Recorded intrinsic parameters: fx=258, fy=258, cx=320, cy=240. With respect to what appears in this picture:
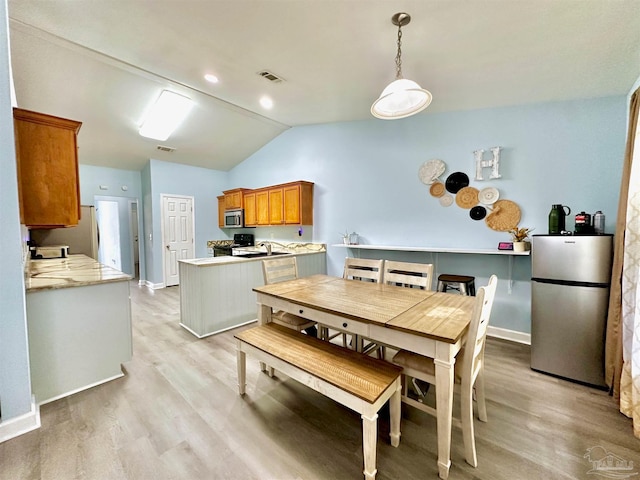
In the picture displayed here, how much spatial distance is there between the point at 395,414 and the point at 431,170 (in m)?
2.94

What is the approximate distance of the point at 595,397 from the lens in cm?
202

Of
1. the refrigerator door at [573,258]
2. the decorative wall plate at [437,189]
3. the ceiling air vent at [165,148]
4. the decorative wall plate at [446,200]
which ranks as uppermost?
the ceiling air vent at [165,148]

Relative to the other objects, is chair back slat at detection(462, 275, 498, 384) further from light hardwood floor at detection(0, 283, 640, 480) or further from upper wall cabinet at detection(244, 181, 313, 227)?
upper wall cabinet at detection(244, 181, 313, 227)

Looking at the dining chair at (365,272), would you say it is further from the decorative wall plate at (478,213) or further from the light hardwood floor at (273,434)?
the decorative wall plate at (478,213)

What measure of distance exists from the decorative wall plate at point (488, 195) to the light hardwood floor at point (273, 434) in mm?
1837

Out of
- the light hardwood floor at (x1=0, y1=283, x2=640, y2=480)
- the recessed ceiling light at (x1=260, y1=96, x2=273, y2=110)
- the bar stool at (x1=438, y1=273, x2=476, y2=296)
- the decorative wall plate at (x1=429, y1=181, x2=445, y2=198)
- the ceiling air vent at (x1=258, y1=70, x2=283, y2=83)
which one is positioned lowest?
the light hardwood floor at (x1=0, y1=283, x2=640, y2=480)

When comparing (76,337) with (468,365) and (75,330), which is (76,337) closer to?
(75,330)

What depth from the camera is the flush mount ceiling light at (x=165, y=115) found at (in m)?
3.86

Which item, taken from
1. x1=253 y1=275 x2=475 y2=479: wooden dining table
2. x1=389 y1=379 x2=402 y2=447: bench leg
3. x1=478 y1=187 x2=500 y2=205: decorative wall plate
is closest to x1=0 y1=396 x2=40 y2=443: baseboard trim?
x1=253 y1=275 x2=475 y2=479: wooden dining table

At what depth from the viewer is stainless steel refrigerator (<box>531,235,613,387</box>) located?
210 centimetres

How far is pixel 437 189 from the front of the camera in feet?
11.3

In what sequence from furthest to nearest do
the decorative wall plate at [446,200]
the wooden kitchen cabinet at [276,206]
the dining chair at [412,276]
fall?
1. the wooden kitchen cabinet at [276,206]
2. the decorative wall plate at [446,200]
3. the dining chair at [412,276]

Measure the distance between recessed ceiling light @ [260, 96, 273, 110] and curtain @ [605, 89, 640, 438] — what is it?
3.63 meters

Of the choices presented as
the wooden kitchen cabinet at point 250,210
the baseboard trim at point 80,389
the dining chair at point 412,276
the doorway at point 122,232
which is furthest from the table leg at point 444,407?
the doorway at point 122,232
